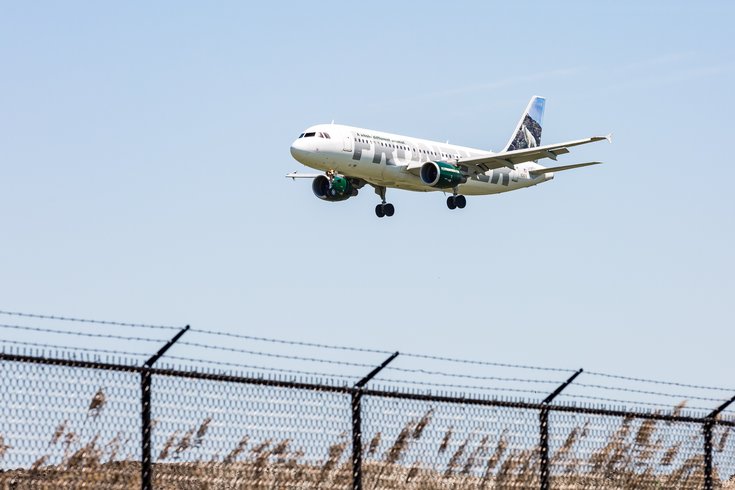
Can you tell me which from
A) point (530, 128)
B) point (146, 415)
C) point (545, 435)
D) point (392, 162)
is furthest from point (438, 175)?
point (146, 415)

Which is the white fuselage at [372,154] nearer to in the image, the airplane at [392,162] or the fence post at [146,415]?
the airplane at [392,162]

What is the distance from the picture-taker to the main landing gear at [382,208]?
52.7 metres

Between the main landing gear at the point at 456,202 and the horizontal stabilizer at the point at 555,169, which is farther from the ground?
the horizontal stabilizer at the point at 555,169

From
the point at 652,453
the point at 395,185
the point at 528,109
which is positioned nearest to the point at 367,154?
the point at 395,185

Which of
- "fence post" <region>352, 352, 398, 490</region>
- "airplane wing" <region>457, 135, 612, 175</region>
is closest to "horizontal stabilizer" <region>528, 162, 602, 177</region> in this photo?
"airplane wing" <region>457, 135, 612, 175</region>

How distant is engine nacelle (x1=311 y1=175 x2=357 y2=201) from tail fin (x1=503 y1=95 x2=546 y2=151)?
21546mm

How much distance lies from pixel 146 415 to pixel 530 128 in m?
66.1

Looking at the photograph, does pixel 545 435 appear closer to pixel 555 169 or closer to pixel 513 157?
pixel 513 157

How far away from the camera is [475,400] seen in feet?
31.7

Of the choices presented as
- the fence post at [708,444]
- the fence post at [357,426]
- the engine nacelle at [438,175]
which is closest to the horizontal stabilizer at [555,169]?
the engine nacelle at [438,175]

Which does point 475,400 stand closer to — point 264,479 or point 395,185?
point 264,479

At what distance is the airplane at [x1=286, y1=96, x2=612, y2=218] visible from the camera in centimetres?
4731

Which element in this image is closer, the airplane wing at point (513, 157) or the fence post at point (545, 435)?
the fence post at point (545, 435)

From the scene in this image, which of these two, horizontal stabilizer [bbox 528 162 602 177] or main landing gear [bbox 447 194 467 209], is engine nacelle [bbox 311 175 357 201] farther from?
horizontal stabilizer [bbox 528 162 602 177]
